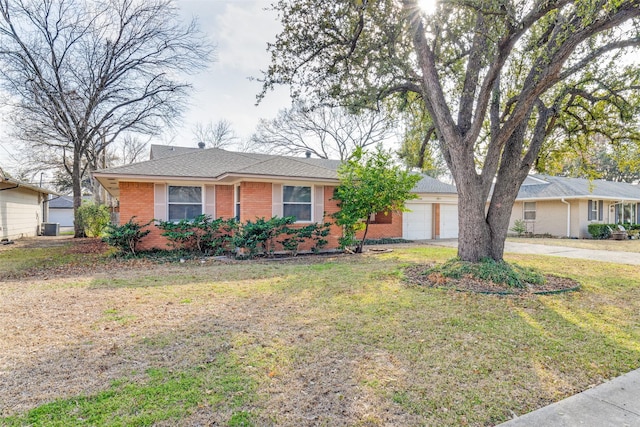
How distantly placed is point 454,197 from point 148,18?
742 inches

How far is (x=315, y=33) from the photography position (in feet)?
27.6

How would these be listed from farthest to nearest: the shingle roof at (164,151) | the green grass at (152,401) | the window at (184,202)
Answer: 1. the shingle roof at (164,151)
2. the window at (184,202)
3. the green grass at (152,401)

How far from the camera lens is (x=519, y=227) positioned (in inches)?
846

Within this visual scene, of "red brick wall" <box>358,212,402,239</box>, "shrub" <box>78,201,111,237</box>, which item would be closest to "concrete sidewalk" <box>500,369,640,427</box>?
"red brick wall" <box>358,212,402,239</box>

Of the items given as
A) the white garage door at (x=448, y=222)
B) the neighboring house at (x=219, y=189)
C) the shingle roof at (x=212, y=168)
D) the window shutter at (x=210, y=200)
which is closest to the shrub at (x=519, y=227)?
the white garage door at (x=448, y=222)

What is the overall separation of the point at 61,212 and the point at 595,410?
4767cm

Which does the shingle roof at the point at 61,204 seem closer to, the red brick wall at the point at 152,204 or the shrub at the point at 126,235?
the red brick wall at the point at 152,204

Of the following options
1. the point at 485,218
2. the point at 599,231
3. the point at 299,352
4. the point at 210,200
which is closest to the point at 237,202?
the point at 210,200

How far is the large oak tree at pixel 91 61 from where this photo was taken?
1678cm

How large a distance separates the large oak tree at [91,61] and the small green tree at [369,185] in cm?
1196

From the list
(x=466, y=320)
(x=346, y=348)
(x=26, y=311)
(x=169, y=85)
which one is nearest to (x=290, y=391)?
(x=346, y=348)

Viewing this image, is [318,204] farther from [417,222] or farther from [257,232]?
[417,222]

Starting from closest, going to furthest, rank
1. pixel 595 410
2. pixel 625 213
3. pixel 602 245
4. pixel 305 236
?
1. pixel 595 410
2. pixel 305 236
3. pixel 602 245
4. pixel 625 213

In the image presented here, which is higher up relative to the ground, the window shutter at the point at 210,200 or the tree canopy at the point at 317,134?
the tree canopy at the point at 317,134
